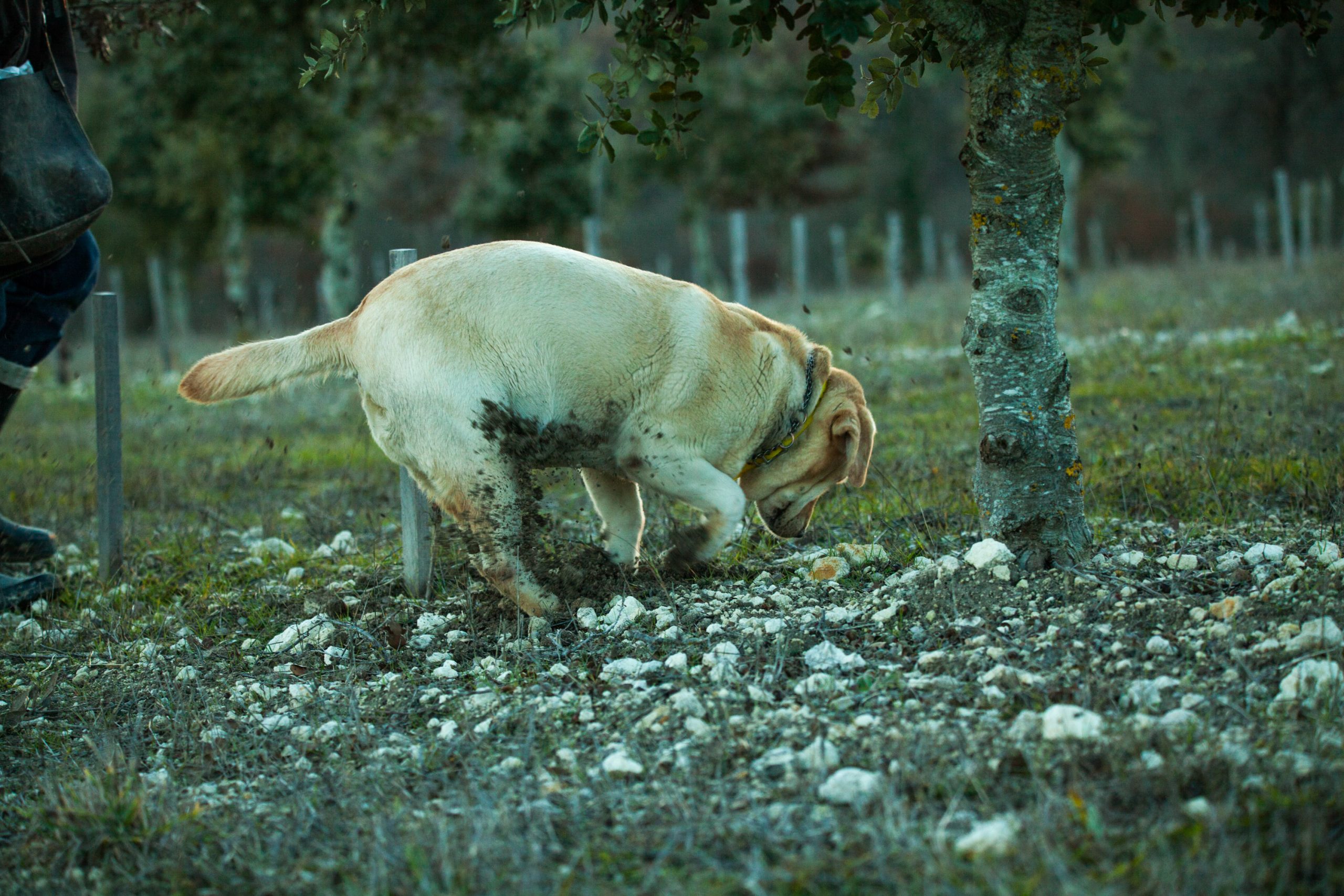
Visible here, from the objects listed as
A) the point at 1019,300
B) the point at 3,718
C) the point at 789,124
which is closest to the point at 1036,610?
the point at 1019,300

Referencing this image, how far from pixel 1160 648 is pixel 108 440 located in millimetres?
4738

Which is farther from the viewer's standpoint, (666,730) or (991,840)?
(666,730)

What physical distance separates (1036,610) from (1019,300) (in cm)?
112

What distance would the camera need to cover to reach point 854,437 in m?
4.16

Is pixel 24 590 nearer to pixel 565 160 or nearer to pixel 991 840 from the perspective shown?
pixel 991 840

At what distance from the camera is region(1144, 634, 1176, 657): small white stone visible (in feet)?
9.18

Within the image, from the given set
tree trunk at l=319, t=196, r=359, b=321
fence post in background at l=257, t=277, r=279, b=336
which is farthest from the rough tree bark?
fence post in background at l=257, t=277, r=279, b=336

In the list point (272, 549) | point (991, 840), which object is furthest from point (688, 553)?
point (272, 549)

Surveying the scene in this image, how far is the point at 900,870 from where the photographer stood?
1.90 m

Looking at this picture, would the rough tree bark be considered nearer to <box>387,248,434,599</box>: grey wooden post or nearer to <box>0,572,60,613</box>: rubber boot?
<box>387,248,434,599</box>: grey wooden post

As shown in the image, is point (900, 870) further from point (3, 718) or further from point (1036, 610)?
point (3, 718)

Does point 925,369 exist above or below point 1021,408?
below

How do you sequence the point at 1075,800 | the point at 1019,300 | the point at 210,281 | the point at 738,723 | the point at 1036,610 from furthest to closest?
the point at 210,281 < the point at 1019,300 < the point at 1036,610 < the point at 738,723 < the point at 1075,800

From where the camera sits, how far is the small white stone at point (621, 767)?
2.45 metres
